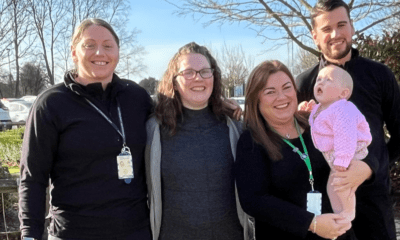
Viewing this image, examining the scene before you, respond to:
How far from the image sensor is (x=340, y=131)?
229 centimetres

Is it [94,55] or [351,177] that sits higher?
[94,55]

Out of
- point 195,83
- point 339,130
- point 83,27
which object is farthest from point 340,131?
point 83,27

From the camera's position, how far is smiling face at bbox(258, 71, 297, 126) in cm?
258

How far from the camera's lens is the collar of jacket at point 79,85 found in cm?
266

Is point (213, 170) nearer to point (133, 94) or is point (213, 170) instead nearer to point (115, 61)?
point (133, 94)

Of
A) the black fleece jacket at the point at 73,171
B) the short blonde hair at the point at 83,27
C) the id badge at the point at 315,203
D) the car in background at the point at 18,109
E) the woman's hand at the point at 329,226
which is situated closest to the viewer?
the woman's hand at the point at 329,226

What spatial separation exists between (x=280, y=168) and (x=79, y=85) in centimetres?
144

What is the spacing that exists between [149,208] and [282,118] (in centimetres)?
113

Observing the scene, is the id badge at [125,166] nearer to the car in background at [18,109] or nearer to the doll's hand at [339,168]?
the doll's hand at [339,168]

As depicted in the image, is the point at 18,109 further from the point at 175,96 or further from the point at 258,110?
the point at 258,110

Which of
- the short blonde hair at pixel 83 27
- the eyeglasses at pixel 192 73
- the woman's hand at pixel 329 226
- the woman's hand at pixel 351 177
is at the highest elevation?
the short blonde hair at pixel 83 27

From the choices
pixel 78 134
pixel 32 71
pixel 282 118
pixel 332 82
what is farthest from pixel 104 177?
pixel 32 71

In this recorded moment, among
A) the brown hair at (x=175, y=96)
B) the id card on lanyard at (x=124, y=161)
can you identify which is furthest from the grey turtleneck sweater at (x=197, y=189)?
the id card on lanyard at (x=124, y=161)

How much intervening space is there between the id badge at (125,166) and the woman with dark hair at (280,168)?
2.33 feet
